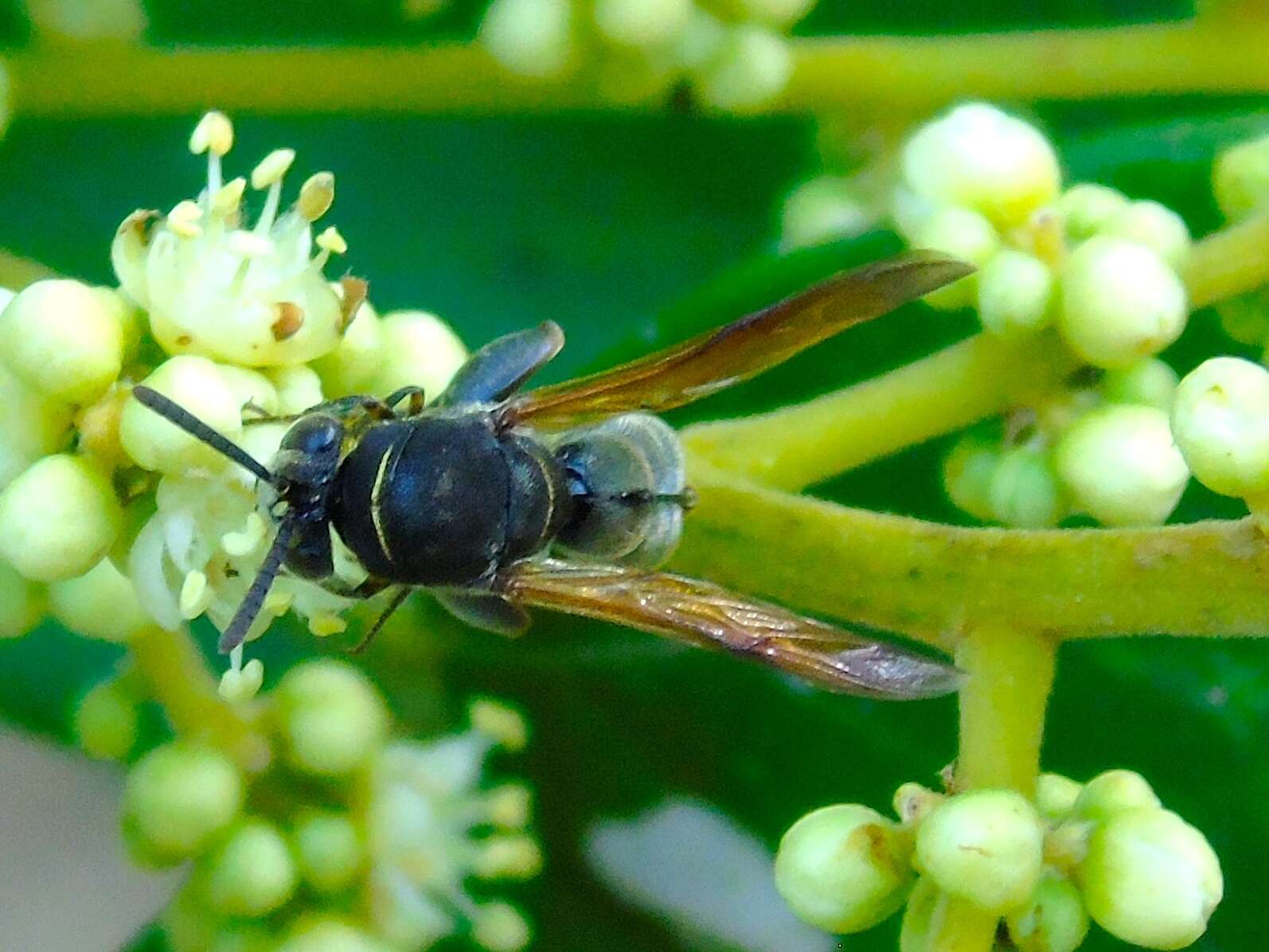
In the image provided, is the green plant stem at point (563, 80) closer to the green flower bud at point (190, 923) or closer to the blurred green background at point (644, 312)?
the blurred green background at point (644, 312)

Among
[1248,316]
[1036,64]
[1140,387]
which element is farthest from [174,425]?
[1036,64]

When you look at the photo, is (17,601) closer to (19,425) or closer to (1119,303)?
(19,425)

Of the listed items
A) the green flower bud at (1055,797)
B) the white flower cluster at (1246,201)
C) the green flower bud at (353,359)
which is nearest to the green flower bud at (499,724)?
the green flower bud at (353,359)

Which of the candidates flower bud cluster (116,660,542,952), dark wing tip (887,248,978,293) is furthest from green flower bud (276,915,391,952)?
dark wing tip (887,248,978,293)

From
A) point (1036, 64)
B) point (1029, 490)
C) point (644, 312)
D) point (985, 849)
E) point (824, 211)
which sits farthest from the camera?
point (644, 312)

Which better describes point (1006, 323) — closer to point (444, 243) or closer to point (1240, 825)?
point (1240, 825)

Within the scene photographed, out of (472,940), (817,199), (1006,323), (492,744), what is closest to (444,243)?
(817,199)
